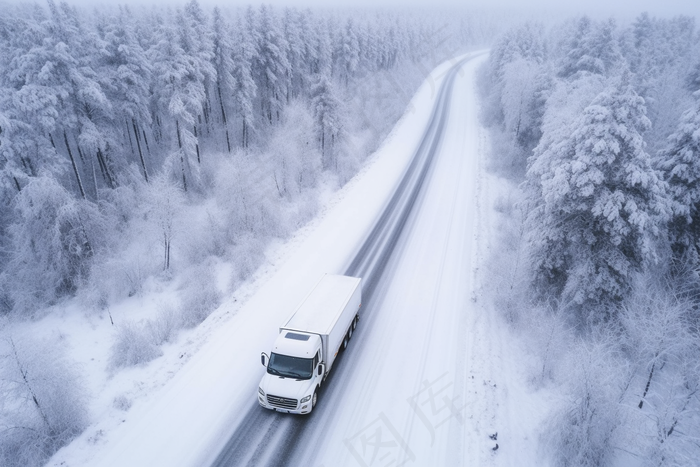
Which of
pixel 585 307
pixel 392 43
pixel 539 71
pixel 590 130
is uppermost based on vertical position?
pixel 392 43

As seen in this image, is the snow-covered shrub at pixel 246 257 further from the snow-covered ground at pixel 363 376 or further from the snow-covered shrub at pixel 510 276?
the snow-covered shrub at pixel 510 276

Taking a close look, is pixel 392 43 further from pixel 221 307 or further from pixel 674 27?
pixel 221 307

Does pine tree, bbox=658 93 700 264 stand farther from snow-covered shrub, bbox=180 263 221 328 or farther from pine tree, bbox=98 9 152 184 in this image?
pine tree, bbox=98 9 152 184

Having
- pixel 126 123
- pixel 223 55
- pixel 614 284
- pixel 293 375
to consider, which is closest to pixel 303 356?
pixel 293 375

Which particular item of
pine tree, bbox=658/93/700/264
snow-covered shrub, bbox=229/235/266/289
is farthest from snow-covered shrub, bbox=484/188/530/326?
snow-covered shrub, bbox=229/235/266/289

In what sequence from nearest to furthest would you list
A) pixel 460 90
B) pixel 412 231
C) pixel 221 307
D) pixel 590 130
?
pixel 590 130
pixel 221 307
pixel 412 231
pixel 460 90

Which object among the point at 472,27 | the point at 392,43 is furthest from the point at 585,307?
the point at 472,27

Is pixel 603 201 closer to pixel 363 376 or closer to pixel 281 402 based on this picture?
pixel 363 376
